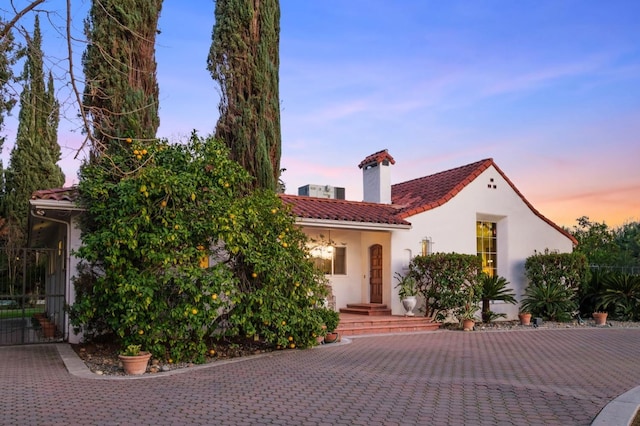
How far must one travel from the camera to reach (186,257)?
9414mm

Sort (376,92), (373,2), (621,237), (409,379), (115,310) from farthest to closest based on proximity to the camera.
Result: (621,237) → (376,92) → (373,2) → (115,310) → (409,379)

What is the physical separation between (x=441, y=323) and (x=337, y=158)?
23.0 ft

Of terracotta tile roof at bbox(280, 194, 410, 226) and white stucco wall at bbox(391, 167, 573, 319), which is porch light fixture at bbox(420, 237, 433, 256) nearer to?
white stucco wall at bbox(391, 167, 573, 319)

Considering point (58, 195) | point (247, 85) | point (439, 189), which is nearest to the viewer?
point (58, 195)

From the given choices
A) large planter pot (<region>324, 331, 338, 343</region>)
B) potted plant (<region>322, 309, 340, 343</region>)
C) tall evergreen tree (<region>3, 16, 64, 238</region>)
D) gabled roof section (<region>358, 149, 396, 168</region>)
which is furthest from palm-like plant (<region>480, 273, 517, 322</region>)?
tall evergreen tree (<region>3, 16, 64, 238</region>)

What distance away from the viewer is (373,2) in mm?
12648

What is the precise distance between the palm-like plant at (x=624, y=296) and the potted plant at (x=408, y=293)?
22.1 feet

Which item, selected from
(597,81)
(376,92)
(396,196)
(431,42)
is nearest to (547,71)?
(597,81)

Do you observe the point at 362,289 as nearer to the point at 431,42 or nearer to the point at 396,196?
the point at 396,196

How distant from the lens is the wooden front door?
17.0m

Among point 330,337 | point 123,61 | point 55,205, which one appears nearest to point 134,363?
point 55,205

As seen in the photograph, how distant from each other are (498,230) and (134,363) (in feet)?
44.8

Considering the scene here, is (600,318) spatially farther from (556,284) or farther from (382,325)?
(382,325)

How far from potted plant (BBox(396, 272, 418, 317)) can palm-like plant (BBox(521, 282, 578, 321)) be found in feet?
14.5
